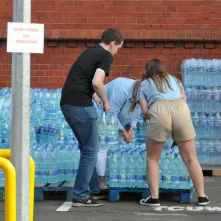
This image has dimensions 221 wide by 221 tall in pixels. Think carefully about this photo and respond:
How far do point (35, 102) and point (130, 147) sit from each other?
3.32m

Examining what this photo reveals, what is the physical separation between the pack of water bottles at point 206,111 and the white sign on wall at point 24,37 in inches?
265

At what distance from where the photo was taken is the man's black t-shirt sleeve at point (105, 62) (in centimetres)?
899

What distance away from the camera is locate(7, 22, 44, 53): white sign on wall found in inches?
254

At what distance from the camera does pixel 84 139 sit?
29.7 feet

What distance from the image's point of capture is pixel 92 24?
1441 cm

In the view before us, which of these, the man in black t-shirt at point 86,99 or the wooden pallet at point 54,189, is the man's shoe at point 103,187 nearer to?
the wooden pallet at point 54,189

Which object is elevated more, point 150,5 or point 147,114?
point 150,5

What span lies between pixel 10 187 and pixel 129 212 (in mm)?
2840

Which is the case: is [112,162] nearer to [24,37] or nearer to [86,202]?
[86,202]

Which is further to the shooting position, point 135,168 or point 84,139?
point 135,168

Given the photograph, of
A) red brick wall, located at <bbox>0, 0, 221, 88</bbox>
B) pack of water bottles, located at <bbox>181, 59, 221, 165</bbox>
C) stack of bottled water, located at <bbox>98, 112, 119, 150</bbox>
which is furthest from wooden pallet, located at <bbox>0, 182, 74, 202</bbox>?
red brick wall, located at <bbox>0, 0, 221, 88</bbox>

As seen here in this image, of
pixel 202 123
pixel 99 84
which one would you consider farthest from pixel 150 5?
pixel 99 84

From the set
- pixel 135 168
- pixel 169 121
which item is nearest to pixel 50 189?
pixel 135 168

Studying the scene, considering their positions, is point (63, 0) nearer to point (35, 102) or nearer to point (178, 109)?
point (35, 102)
